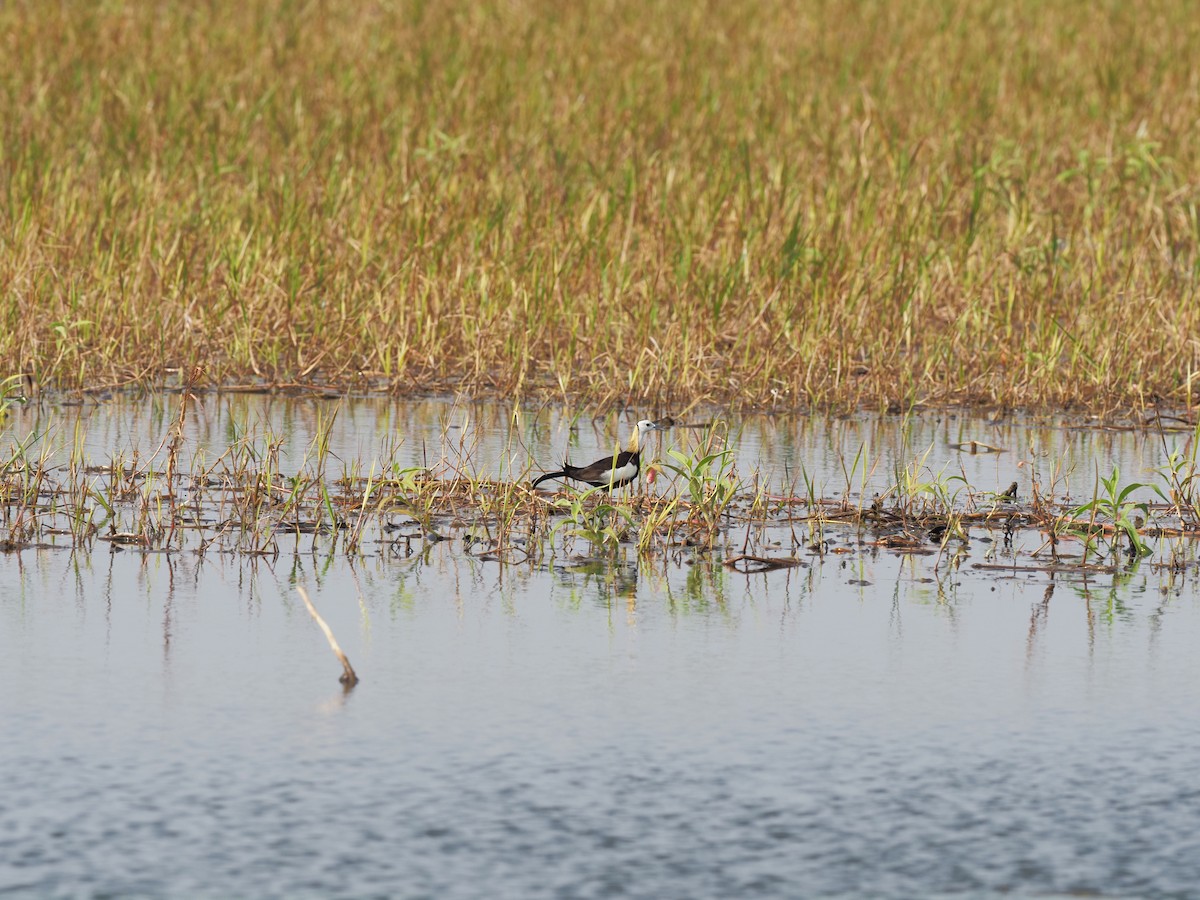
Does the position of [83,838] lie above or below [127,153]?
below

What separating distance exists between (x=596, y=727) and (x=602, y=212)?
7.89m

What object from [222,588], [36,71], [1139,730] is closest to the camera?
[1139,730]

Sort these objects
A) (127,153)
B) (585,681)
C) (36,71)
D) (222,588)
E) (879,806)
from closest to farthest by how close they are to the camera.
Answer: (879,806) < (585,681) < (222,588) < (127,153) < (36,71)

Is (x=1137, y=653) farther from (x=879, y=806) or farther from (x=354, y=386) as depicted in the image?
(x=354, y=386)

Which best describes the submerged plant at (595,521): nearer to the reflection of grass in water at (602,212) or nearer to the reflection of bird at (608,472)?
the reflection of bird at (608,472)

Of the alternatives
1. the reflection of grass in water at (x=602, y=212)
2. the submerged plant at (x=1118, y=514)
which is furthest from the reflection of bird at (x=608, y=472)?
the reflection of grass in water at (x=602, y=212)

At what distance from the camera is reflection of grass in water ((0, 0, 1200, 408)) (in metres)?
10.8

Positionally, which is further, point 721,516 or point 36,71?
point 36,71

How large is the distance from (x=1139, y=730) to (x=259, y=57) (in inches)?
543

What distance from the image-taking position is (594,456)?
29.4ft

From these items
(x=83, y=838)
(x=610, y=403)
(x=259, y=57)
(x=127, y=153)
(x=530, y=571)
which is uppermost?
(x=259, y=57)

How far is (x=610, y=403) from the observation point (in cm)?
1020

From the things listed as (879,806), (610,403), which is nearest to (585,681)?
(879,806)

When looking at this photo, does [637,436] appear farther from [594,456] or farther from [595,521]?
[594,456]
